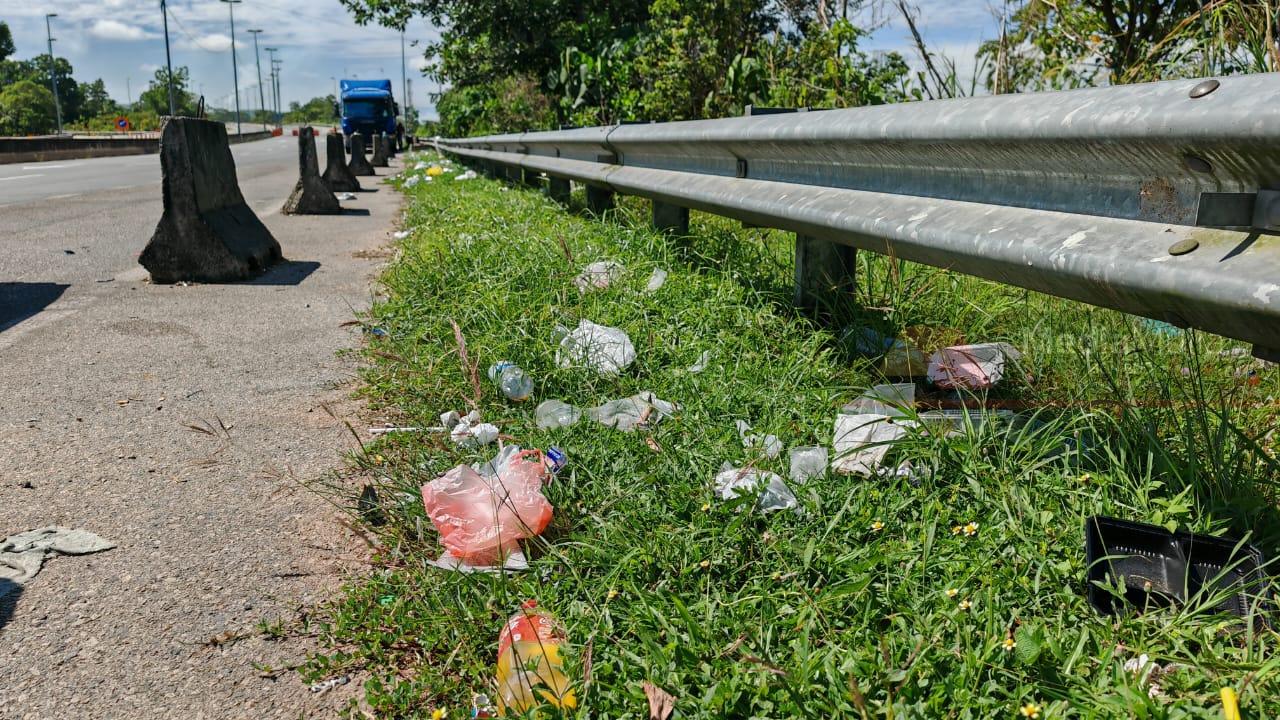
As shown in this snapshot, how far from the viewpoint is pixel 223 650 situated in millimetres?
1977

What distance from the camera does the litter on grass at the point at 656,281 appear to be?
163 inches

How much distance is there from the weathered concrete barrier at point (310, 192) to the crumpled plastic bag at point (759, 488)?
10.3 meters

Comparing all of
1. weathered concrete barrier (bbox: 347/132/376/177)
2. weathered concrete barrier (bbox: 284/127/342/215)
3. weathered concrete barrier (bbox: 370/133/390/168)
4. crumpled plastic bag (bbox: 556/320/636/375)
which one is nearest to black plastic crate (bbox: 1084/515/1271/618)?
crumpled plastic bag (bbox: 556/320/636/375)

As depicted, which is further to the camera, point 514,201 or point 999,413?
point 514,201

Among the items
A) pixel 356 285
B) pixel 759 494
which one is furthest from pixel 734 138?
pixel 356 285

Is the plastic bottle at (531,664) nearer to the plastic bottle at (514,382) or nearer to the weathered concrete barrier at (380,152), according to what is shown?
the plastic bottle at (514,382)

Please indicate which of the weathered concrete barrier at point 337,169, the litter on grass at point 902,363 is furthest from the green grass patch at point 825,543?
the weathered concrete barrier at point 337,169

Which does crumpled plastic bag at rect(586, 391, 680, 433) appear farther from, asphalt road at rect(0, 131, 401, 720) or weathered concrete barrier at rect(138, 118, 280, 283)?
weathered concrete barrier at rect(138, 118, 280, 283)

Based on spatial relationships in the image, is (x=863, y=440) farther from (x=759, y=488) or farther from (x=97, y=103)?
(x=97, y=103)

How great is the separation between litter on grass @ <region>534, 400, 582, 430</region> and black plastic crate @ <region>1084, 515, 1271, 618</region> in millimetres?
1453

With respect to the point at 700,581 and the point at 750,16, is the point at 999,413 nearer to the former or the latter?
the point at 700,581

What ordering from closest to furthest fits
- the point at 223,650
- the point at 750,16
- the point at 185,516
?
the point at 223,650 → the point at 185,516 → the point at 750,16

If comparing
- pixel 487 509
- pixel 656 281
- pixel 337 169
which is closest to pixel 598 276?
pixel 656 281

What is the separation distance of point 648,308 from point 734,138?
0.73m
